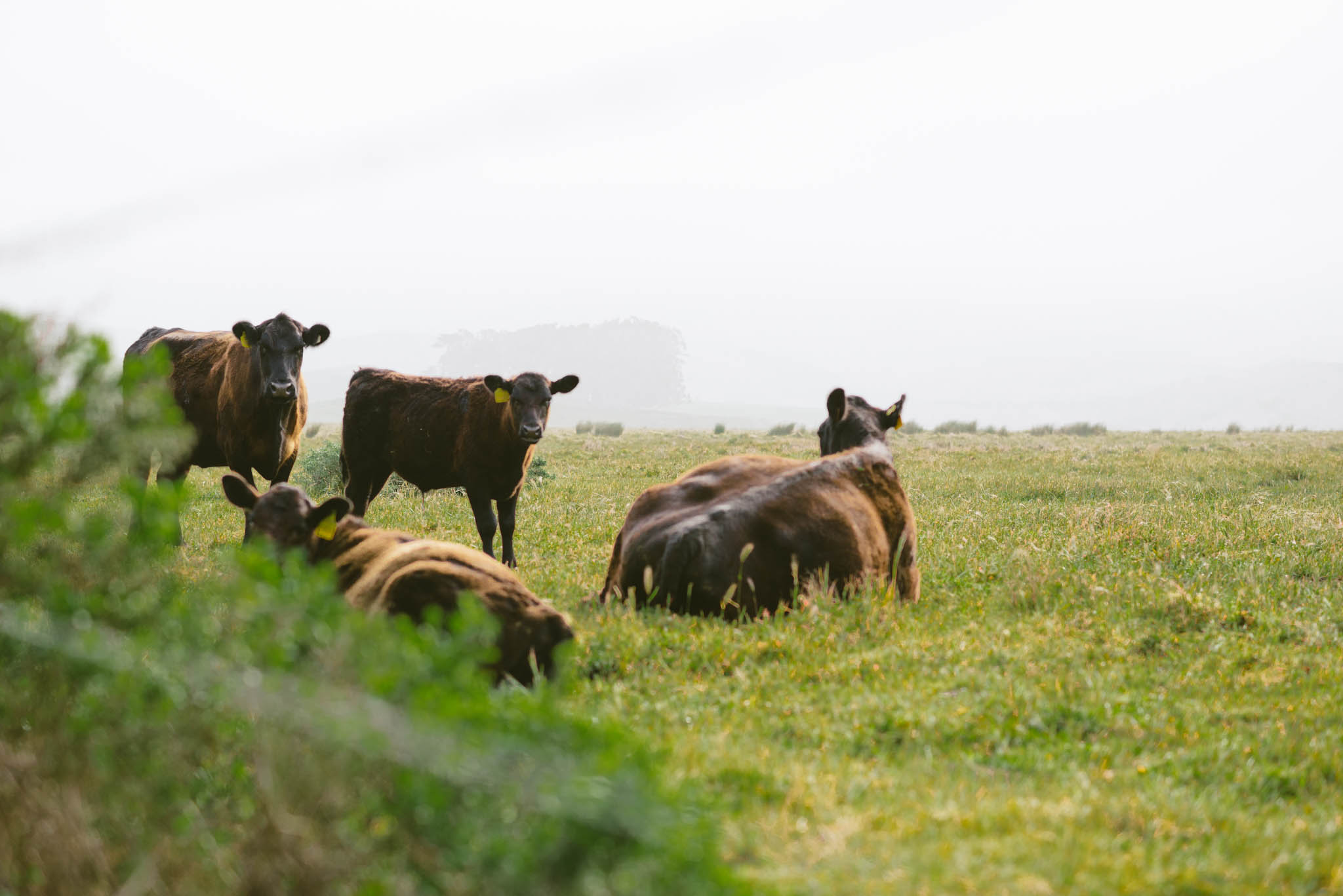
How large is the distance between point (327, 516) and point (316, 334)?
5.64 metres

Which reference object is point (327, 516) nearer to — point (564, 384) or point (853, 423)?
point (853, 423)

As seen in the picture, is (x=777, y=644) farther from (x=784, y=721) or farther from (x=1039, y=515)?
(x=1039, y=515)

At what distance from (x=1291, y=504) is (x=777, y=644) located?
37.6ft

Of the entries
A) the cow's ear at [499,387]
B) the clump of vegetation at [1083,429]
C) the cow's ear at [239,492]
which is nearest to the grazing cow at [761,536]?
the cow's ear at [239,492]

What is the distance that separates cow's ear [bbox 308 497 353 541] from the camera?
23.0 ft

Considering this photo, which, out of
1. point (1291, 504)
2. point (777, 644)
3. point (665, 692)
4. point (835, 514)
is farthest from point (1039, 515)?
point (665, 692)

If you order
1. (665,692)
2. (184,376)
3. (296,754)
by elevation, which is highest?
(184,376)

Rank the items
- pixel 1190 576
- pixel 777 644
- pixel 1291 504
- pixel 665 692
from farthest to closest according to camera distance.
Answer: pixel 1291 504 → pixel 1190 576 → pixel 777 644 → pixel 665 692

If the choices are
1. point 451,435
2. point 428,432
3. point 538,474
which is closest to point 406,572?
point 451,435

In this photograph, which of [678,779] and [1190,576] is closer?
[678,779]

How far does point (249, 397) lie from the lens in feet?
38.7

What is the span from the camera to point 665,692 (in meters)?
6.08

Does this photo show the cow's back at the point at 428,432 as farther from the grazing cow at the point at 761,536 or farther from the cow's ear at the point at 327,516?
the cow's ear at the point at 327,516

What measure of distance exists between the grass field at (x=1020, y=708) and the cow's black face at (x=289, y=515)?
6.31ft
